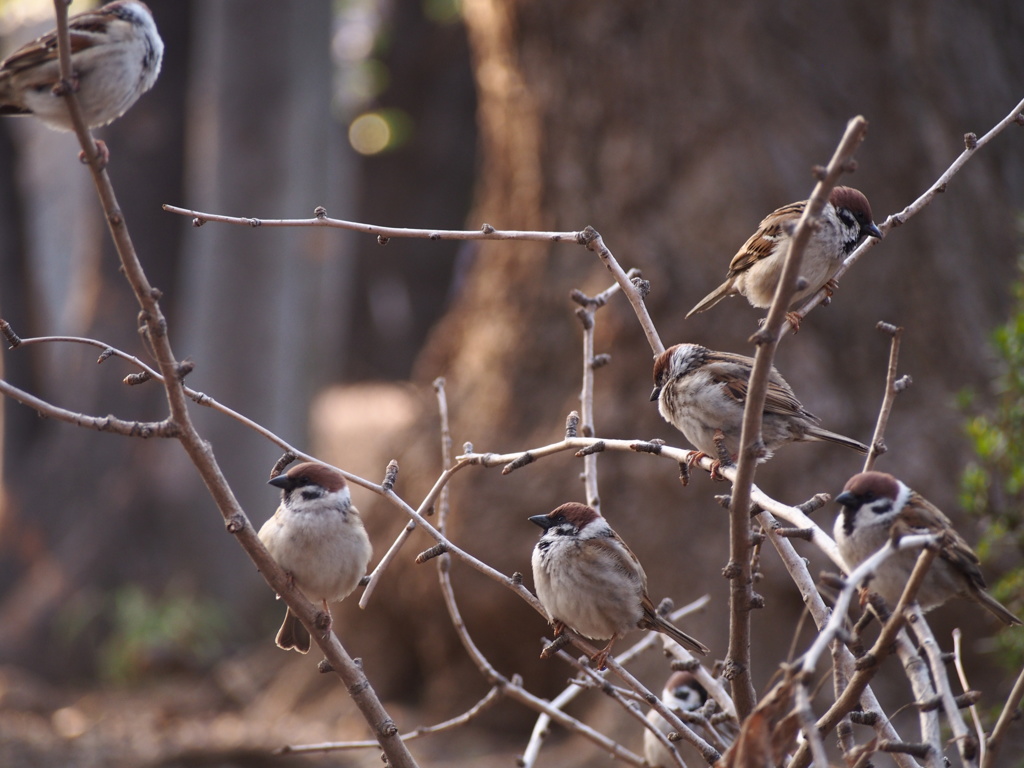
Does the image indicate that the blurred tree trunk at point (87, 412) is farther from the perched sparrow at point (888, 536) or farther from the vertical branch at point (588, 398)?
the perched sparrow at point (888, 536)

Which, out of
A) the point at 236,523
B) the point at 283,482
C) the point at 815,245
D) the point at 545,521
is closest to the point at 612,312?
the point at 815,245

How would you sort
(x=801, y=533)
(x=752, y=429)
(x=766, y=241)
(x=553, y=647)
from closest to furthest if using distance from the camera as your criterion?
(x=752, y=429) → (x=801, y=533) → (x=553, y=647) → (x=766, y=241)

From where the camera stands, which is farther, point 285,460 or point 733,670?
point 285,460

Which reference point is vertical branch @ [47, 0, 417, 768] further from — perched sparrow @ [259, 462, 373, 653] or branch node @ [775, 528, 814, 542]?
branch node @ [775, 528, 814, 542]

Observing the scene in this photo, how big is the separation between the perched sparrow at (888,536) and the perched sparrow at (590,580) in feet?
2.68

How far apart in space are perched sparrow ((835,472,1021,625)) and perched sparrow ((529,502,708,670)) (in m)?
0.82

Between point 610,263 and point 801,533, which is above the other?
point 610,263

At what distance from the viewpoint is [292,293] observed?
921 cm

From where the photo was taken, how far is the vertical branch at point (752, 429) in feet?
5.22

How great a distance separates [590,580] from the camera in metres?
3.02

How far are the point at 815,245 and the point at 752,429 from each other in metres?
1.60

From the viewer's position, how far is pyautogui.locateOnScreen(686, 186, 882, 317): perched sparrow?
325cm

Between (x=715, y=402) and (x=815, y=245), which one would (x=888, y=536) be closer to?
(x=715, y=402)

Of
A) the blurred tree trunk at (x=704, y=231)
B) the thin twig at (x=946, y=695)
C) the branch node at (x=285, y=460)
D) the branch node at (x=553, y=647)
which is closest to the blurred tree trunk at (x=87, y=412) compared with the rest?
the blurred tree trunk at (x=704, y=231)
